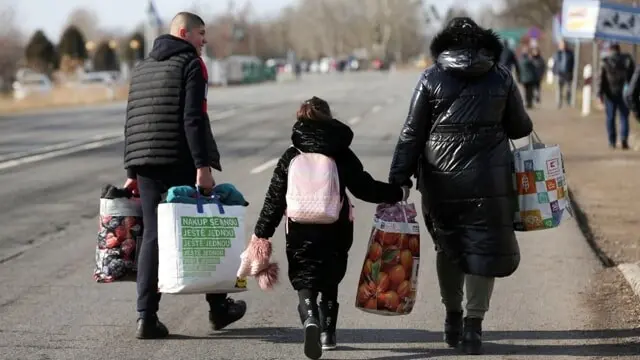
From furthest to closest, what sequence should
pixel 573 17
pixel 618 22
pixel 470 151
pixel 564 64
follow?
pixel 564 64, pixel 573 17, pixel 618 22, pixel 470 151

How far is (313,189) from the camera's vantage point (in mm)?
6133

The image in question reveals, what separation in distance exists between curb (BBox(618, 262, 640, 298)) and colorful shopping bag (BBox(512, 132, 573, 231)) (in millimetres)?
1866

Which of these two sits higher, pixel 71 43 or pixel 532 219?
pixel 532 219

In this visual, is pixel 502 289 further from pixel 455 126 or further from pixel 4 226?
pixel 4 226

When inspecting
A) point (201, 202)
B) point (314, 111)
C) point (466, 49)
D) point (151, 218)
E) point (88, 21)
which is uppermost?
point (466, 49)

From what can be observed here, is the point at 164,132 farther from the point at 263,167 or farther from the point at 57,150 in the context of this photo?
the point at 57,150

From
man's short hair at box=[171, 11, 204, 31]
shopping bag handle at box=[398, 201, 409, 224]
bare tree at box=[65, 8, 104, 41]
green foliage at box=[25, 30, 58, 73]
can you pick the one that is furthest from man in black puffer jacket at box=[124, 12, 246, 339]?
bare tree at box=[65, 8, 104, 41]

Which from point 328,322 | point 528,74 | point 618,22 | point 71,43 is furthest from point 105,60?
point 328,322

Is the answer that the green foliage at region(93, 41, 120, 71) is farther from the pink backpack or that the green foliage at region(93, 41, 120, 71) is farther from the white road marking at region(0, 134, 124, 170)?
the pink backpack

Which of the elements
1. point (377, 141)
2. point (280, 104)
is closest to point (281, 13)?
point (280, 104)

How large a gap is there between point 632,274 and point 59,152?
15.0 m

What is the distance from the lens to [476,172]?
20.3ft

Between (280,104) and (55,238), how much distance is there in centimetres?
3008

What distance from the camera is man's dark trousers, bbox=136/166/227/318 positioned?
6727 millimetres
